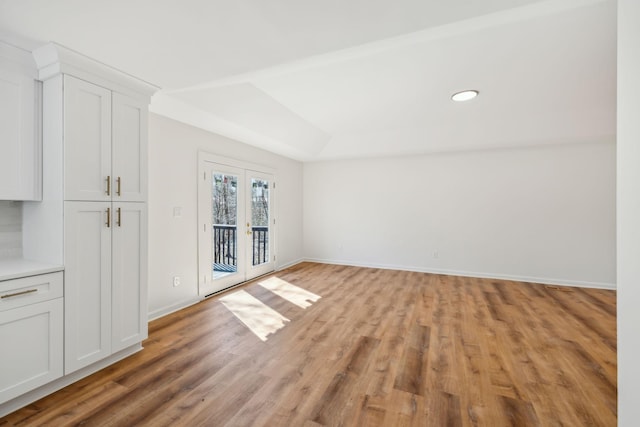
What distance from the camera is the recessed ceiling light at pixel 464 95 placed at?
3.44 metres

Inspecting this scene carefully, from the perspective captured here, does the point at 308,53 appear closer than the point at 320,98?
Yes

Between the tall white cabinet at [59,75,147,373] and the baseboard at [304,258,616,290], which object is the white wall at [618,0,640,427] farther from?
the baseboard at [304,258,616,290]

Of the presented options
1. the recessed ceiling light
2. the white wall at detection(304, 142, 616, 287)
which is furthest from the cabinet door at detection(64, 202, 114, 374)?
the white wall at detection(304, 142, 616, 287)

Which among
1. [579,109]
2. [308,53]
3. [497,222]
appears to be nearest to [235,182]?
[308,53]

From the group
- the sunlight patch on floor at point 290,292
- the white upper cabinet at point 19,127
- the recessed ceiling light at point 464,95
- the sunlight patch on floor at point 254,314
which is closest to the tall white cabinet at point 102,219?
the white upper cabinet at point 19,127

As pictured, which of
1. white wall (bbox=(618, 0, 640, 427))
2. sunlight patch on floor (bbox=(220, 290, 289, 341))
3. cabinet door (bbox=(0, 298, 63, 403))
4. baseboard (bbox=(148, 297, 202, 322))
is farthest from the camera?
baseboard (bbox=(148, 297, 202, 322))

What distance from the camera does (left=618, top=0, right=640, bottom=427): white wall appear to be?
1.18 m

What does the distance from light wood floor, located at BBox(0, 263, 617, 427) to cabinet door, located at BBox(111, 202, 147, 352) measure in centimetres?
24

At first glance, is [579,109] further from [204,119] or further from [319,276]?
[204,119]

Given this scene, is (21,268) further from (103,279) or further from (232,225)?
(232,225)

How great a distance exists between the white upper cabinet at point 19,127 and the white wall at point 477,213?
5.01 m

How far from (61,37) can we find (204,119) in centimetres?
179

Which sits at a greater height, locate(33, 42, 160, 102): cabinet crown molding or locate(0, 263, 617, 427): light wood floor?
locate(33, 42, 160, 102): cabinet crown molding

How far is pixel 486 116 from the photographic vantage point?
14.5 ft
